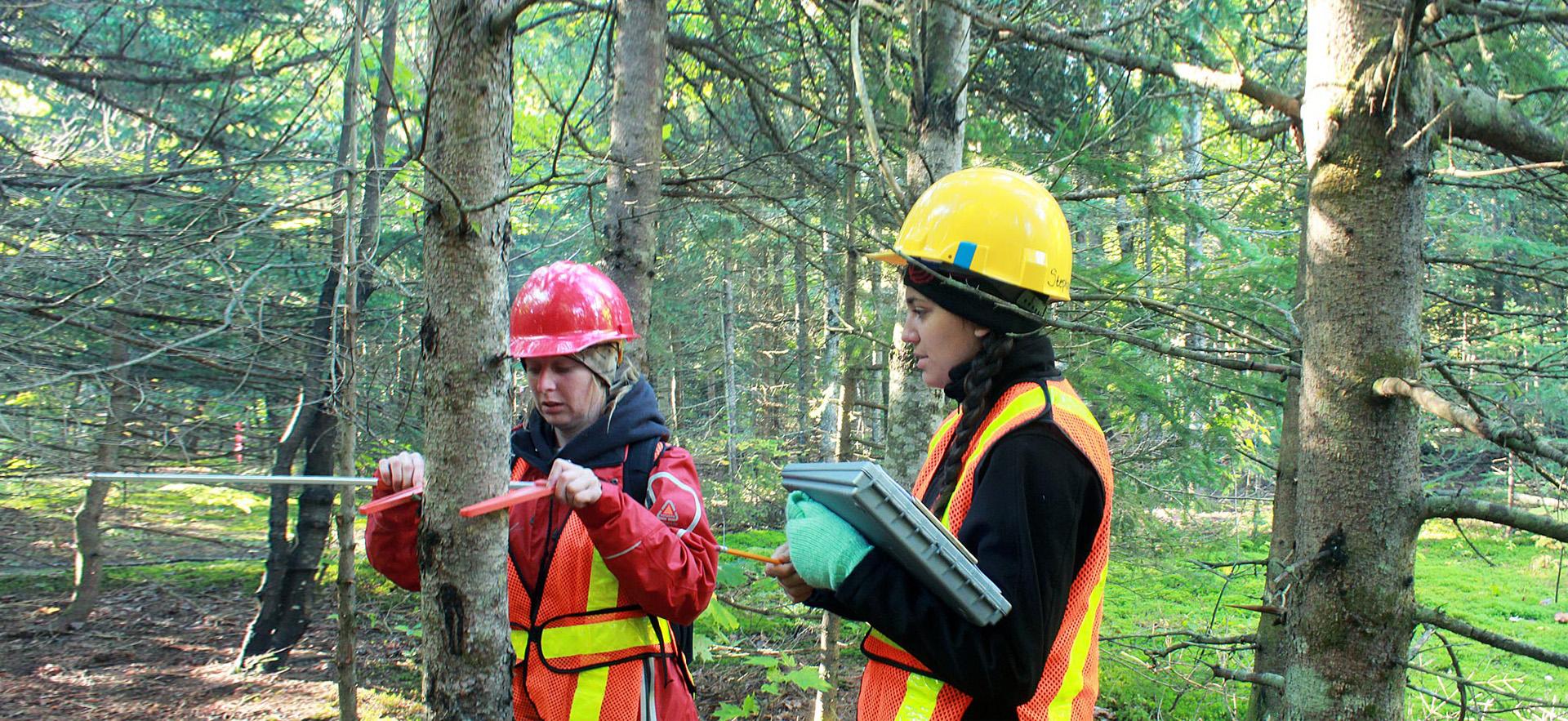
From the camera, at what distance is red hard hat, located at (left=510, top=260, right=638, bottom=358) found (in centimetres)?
297

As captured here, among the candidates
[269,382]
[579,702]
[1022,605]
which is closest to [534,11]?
[269,382]

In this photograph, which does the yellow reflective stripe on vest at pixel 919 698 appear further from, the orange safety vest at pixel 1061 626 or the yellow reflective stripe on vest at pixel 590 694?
the yellow reflective stripe on vest at pixel 590 694

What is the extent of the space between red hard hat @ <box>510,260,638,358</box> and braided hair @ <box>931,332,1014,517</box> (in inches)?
54.7

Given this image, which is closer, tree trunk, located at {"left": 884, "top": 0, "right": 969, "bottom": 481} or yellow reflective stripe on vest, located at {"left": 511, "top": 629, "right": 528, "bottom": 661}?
yellow reflective stripe on vest, located at {"left": 511, "top": 629, "right": 528, "bottom": 661}

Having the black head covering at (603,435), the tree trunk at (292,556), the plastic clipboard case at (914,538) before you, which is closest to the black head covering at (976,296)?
the plastic clipboard case at (914,538)

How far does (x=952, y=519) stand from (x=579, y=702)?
131 cm

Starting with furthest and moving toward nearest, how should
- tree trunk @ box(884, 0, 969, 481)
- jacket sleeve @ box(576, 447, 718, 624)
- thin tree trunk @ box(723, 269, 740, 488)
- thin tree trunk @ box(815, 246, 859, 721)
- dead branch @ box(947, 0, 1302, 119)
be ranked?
1. thin tree trunk @ box(723, 269, 740, 488)
2. thin tree trunk @ box(815, 246, 859, 721)
3. tree trunk @ box(884, 0, 969, 481)
4. dead branch @ box(947, 0, 1302, 119)
5. jacket sleeve @ box(576, 447, 718, 624)

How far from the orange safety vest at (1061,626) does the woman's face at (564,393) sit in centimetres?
140

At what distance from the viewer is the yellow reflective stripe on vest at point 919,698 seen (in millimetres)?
1905


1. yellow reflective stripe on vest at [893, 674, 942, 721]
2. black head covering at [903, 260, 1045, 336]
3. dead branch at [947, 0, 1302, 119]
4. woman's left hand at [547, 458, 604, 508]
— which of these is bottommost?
yellow reflective stripe on vest at [893, 674, 942, 721]

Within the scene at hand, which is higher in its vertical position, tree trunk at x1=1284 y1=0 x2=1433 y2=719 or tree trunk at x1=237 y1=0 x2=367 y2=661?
tree trunk at x1=1284 y1=0 x2=1433 y2=719

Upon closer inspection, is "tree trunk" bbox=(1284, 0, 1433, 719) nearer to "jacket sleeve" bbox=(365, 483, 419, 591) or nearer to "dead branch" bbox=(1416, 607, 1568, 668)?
"dead branch" bbox=(1416, 607, 1568, 668)

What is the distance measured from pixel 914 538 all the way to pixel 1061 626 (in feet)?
1.31

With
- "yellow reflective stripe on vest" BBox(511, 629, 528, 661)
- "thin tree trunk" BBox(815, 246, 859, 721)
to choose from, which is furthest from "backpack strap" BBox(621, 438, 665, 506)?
"thin tree trunk" BBox(815, 246, 859, 721)
